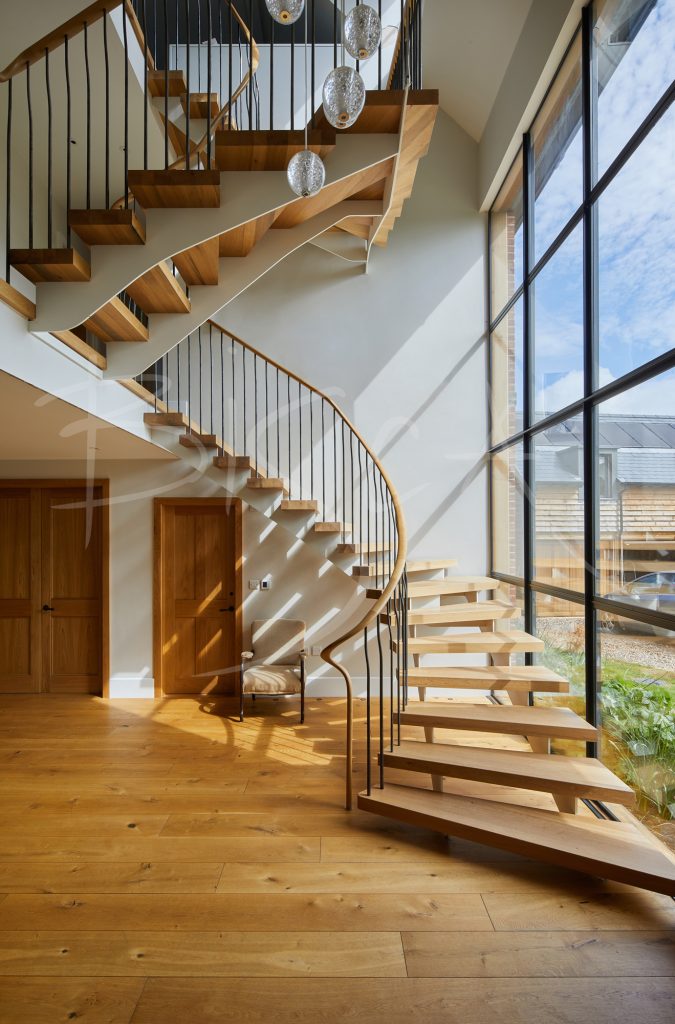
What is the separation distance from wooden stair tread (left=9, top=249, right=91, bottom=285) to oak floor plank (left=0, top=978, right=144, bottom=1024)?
113 inches

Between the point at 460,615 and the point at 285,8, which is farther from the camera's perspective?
the point at 460,615

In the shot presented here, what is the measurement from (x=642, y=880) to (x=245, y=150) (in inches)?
140

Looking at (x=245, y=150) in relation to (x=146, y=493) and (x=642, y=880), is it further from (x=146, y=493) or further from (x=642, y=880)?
(x=146, y=493)

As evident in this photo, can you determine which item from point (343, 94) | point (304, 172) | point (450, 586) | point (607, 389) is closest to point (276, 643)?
point (450, 586)

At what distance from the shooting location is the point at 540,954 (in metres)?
2.25

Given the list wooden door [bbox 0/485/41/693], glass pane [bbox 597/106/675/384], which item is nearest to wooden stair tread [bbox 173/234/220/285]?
glass pane [bbox 597/106/675/384]

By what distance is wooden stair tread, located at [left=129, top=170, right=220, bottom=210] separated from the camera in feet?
8.31

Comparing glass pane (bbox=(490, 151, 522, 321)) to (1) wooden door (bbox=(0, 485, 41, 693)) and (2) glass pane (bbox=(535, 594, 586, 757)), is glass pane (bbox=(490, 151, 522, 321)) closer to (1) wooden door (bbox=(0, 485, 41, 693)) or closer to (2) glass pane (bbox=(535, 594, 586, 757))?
(2) glass pane (bbox=(535, 594, 586, 757))

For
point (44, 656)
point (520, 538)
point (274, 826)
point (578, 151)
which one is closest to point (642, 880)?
point (274, 826)

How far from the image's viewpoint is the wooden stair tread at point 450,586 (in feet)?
15.4

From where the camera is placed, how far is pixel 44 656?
600 cm

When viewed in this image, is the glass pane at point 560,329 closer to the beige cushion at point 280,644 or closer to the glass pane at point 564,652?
the glass pane at point 564,652

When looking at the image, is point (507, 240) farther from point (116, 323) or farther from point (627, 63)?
point (116, 323)

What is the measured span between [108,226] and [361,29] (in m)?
1.34
